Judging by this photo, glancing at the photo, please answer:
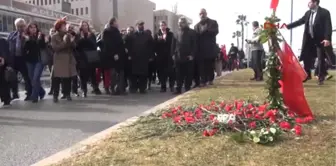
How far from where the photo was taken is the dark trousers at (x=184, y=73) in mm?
10531

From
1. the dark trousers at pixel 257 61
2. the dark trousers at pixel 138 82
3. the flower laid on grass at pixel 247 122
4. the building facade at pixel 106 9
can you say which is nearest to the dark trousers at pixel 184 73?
the dark trousers at pixel 138 82

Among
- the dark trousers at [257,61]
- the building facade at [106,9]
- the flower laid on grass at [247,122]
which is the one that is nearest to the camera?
the flower laid on grass at [247,122]

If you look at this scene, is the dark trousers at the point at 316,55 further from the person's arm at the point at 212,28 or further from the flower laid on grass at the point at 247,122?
the flower laid on grass at the point at 247,122

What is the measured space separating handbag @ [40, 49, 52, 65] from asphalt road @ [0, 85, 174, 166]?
0.90m

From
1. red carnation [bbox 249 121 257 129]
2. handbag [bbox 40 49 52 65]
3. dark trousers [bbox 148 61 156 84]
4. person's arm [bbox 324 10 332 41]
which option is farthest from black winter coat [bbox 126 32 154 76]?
red carnation [bbox 249 121 257 129]

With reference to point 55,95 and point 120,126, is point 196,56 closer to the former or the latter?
point 55,95

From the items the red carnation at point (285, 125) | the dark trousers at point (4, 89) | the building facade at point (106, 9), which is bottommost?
the red carnation at point (285, 125)

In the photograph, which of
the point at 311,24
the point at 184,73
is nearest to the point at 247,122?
the point at 311,24

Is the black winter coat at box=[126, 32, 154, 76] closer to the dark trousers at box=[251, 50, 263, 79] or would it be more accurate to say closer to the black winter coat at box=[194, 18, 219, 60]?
the black winter coat at box=[194, 18, 219, 60]

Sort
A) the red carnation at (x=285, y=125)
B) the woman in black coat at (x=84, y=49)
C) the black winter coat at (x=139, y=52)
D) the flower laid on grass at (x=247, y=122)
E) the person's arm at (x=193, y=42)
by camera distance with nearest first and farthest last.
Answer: the flower laid on grass at (x=247, y=122) → the red carnation at (x=285, y=125) → the woman in black coat at (x=84, y=49) → the person's arm at (x=193, y=42) → the black winter coat at (x=139, y=52)

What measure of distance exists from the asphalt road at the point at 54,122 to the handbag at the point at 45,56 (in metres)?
0.90

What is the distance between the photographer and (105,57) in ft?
34.8

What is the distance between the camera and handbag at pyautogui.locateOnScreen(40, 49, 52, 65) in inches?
391

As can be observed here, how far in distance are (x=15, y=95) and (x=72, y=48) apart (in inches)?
69.1
